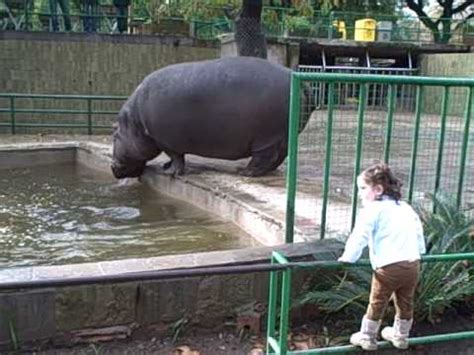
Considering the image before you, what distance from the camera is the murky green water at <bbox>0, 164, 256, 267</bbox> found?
16.4ft

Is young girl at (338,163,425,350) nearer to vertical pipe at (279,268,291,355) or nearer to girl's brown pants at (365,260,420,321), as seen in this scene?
girl's brown pants at (365,260,420,321)

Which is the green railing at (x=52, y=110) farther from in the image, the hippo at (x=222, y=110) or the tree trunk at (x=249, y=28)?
the hippo at (x=222, y=110)

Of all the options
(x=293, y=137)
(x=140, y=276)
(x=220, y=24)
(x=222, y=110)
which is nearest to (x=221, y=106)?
(x=222, y=110)

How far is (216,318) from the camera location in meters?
3.79

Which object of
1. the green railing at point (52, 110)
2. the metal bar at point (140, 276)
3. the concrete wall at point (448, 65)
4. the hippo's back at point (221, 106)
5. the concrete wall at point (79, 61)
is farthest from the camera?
the concrete wall at point (448, 65)

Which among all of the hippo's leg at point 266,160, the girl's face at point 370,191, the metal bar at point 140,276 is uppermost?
the girl's face at point 370,191

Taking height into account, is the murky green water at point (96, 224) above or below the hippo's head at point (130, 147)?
below

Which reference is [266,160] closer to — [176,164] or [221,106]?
[221,106]

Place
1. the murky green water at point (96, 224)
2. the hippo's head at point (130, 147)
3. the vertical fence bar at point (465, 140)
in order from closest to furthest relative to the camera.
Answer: the vertical fence bar at point (465, 140)
the murky green water at point (96, 224)
the hippo's head at point (130, 147)

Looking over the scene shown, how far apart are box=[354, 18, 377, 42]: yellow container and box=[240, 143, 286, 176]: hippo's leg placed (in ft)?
51.4

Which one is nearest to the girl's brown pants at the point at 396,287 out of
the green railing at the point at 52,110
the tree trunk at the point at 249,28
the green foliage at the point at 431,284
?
the green foliage at the point at 431,284

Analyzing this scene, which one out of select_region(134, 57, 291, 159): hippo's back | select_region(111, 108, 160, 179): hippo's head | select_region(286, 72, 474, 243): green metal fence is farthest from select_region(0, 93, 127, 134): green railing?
select_region(286, 72, 474, 243): green metal fence

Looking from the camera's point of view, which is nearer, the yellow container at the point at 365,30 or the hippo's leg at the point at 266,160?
the hippo's leg at the point at 266,160

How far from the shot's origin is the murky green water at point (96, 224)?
197 inches
